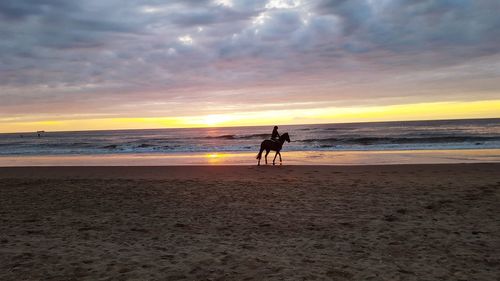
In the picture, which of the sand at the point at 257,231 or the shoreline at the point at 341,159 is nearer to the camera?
the sand at the point at 257,231

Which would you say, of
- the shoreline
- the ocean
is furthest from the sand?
the ocean

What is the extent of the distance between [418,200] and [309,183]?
368 cm

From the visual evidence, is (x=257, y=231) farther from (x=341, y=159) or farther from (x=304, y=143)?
(x=304, y=143)

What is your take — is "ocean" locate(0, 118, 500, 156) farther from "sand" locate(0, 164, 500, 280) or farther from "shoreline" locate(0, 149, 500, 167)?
"sand" locate(0, 164, 500, 280)

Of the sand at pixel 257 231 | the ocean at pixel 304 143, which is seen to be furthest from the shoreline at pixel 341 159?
the sand at pixel 257 231

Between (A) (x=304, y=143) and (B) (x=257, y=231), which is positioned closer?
(B) (x=257, y=231)

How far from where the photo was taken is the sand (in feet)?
15.4

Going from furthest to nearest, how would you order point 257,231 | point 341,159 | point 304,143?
point 304,143 < point 341,159 < point 257,231

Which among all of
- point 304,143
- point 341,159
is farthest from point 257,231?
point 304,143

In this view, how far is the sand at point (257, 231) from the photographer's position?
15.4 ft

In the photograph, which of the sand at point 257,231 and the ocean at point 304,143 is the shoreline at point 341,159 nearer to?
the ocean at point 304,143

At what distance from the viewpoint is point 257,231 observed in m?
6.52

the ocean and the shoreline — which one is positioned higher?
the ocean

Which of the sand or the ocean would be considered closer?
the sand
